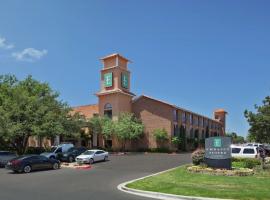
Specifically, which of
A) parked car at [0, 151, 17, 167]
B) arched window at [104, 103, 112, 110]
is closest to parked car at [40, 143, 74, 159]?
parked car at [0, 151, 17, 167]

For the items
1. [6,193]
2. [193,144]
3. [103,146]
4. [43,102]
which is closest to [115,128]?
[103,146]

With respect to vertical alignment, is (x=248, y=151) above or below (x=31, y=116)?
below

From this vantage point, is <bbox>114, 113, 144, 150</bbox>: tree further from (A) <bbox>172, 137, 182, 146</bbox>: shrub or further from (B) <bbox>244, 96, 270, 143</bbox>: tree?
(B) <bbox>244, 96, 270, 143</bbox>: tree

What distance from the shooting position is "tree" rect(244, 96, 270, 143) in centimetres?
2958

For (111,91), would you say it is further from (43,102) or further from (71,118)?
(43,102)

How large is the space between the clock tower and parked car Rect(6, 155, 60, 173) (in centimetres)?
2918

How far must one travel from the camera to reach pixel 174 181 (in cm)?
1806

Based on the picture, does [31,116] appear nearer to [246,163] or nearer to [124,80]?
[124,80]

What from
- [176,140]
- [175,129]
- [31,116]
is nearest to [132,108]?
[175,129]

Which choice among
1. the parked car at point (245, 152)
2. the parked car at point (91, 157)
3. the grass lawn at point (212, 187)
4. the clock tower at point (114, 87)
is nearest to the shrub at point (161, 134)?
the clock tower at point (114, 87)

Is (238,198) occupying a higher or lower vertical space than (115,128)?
lower

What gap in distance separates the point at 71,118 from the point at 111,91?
1110 centimetres

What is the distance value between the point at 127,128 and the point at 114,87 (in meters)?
8.56

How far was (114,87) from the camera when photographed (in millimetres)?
59094
